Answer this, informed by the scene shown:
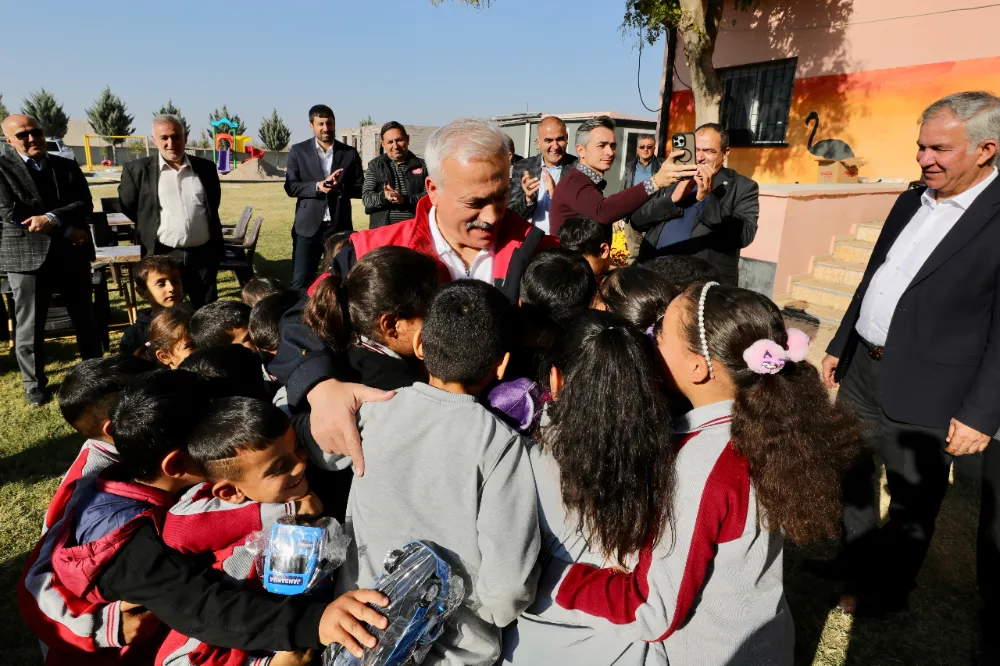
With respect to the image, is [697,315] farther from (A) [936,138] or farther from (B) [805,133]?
(B) [805,133]

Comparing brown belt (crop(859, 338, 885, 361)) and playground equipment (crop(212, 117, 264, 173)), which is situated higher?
playground equipment (crop(212, 117, 264, 173))

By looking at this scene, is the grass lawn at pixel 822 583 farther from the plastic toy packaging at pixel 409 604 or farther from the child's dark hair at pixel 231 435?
the plastic toy packaging at pixel 409 604

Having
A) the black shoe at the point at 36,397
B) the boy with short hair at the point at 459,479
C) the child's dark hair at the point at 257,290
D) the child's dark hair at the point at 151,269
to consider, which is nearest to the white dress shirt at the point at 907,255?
the boy with short hair at the point at 459,479

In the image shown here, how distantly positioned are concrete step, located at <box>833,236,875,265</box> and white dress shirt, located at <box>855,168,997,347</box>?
5.09 m

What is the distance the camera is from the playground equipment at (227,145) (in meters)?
34.2

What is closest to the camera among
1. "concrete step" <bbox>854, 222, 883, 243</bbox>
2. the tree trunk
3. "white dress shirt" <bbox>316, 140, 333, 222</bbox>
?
"white dress shirt" <bbox>316, 140, 333, 222</bbox>

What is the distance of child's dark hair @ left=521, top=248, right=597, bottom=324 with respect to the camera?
2.10m

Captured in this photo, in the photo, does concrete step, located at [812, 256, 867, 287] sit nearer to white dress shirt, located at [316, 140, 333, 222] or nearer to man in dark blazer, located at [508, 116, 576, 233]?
man in dark blazer, located at [508, 116, 576, 233]

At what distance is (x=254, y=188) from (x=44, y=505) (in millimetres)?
25461

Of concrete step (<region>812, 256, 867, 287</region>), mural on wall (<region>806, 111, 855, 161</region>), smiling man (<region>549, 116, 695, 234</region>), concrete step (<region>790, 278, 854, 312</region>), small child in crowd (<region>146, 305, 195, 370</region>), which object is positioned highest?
mural on wall (<region>806, 111, 855, 161</region>)

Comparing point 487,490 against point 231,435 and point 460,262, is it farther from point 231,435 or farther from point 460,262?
point 460,262

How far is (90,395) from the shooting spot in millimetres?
2131

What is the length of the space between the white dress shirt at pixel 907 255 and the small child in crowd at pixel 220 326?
2.84 meters

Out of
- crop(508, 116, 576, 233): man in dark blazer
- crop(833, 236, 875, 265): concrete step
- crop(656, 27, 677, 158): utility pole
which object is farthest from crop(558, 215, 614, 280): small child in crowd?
crop(656, 27, 677, 158): utility pole
